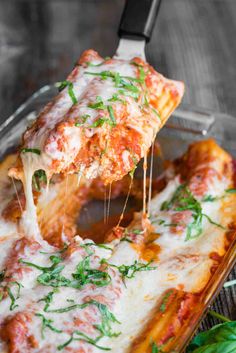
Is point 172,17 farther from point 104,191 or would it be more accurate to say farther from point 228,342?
point 228,342

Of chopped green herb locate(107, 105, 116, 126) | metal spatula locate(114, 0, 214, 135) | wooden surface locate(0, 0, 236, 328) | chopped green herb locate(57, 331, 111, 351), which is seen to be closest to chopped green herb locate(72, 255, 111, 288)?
chopped green herb locate(57, 331, 111, 351)

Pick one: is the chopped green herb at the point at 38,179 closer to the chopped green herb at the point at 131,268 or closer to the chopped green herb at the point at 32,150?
the chopped green herb at the point at 32,150

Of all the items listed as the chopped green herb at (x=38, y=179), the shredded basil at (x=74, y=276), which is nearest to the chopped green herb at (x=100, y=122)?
the chopped green herb at (x=38, y=179)

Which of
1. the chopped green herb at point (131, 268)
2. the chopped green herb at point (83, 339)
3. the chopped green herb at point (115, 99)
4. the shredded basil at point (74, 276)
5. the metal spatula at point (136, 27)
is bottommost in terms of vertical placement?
the chopped green herb at point (83, 339)

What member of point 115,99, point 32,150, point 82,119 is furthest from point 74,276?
point 115,99

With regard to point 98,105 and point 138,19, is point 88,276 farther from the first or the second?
point 138,19
